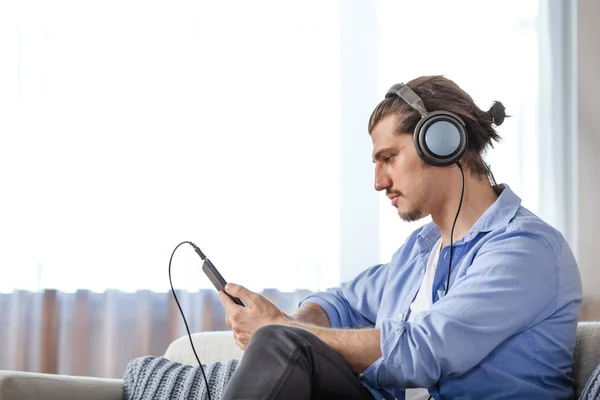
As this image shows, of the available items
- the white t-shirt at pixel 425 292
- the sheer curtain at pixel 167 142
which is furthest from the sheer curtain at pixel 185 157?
→ the white t-shirt at pixel 425 292

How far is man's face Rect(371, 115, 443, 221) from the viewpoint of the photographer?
59.5 inches

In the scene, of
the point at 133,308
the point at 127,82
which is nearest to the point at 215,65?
the point at 127,82

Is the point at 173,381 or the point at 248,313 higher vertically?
the point at 248,313

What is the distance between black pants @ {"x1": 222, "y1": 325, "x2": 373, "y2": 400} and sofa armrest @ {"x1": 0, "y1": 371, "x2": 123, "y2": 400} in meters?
0.59

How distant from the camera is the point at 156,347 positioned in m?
2.73

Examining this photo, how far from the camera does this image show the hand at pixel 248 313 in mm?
1392

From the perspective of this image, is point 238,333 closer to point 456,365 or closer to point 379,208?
point 456,365

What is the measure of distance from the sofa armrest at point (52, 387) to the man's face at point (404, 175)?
721 mm

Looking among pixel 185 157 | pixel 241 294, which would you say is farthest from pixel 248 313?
pixel 185 157

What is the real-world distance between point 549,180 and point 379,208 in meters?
0.61

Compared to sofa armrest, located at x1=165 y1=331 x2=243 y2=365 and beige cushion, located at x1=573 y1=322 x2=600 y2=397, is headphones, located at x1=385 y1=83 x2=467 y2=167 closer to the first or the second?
beige cushion, located at x1=573 y1=322 x2=600 y2=397

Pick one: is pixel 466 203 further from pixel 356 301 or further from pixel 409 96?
pixel 356 301

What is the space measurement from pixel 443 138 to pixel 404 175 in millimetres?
141

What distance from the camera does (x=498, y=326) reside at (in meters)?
1.26
